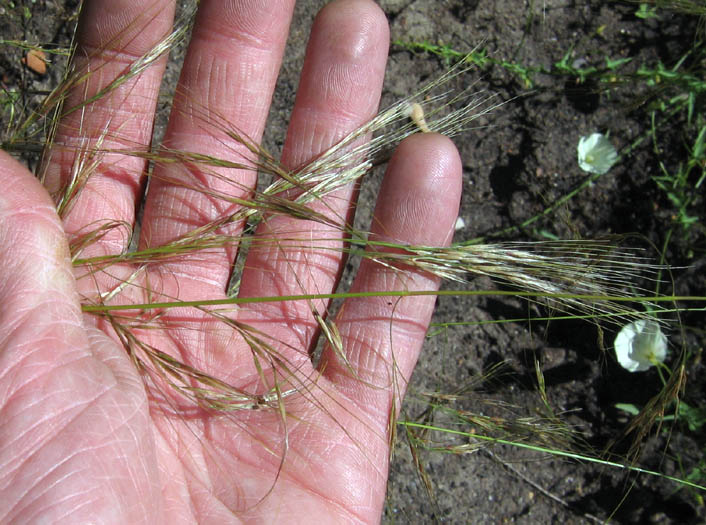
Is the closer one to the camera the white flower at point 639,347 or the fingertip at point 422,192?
the fingertip at point 422,192

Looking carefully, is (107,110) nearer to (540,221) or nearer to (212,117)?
(212,117)

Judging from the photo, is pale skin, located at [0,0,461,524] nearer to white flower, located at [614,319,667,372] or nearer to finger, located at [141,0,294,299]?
finger, located at [141,0,294,299]

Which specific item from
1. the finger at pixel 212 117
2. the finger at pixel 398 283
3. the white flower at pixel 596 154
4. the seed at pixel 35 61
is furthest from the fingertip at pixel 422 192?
the seed at pixel 35 61

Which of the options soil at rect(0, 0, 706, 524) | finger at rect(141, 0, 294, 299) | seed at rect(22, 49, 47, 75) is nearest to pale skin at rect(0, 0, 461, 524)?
finger at rect(141, 0, 294, 299)

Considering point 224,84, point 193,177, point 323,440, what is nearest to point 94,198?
point 193,177

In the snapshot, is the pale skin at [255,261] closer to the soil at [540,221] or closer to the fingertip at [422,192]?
the fingertip at [422,192]

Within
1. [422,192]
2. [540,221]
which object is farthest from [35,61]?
[540,221]

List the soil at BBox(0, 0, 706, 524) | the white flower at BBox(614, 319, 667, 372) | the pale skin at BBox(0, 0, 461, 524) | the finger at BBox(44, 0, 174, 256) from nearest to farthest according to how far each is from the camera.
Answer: the pale skin at BBox(0, 0, 461, 524)
the finger at BBox(44, 0, 174, 256)
the white flower at BBox(614, 319, 667, 372)
the soil at BBox(0, 0, 706, 524)
